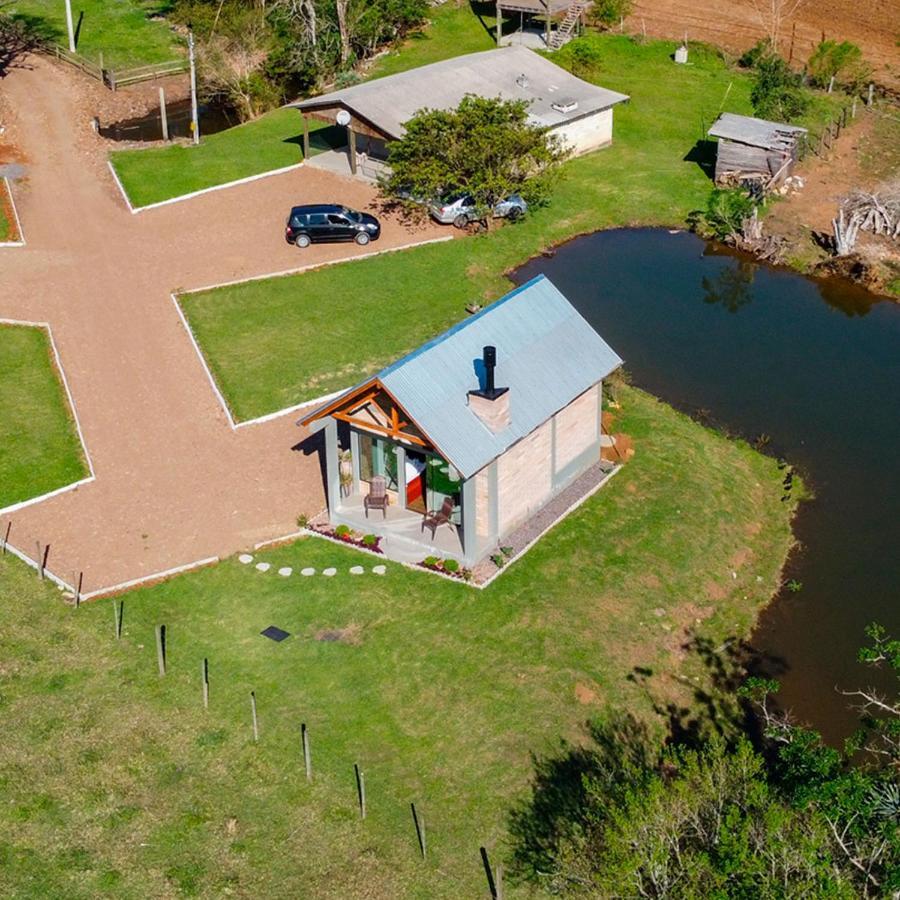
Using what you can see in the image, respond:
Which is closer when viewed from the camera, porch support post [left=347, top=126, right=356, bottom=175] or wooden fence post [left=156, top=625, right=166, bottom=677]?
wooden fence post [left=156, top=625, right=166, bottom=677]

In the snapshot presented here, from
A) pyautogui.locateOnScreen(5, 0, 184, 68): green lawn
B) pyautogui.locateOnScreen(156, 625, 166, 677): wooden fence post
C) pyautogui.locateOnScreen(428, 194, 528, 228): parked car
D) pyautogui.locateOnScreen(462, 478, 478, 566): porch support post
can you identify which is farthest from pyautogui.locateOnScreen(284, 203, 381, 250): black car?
pyautogui.locateOnScreen(5, 0, 184, 68): green lawn

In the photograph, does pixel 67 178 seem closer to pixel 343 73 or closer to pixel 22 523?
pixel 343 73

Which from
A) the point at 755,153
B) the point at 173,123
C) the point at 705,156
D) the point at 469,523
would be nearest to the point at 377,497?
the point at 469,523

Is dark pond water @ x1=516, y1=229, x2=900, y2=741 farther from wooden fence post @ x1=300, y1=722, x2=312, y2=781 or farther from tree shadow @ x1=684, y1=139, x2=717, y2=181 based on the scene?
wooden fence post @ x1=300, y1=722, x2=312, y2=781

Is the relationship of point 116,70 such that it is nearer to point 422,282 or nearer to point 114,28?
point 114,28

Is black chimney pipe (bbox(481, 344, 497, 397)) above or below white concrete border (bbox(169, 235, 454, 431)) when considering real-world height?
above

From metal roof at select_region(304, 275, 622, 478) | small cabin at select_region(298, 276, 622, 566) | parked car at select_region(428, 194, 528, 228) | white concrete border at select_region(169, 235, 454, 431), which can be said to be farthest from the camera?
parked car at select_region(428, 194, 528, 228)
